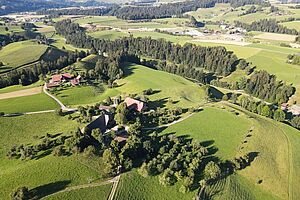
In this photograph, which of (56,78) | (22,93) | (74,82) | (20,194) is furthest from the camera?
(56,78)

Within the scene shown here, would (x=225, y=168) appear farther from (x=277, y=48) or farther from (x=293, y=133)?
(x=277, y=48)

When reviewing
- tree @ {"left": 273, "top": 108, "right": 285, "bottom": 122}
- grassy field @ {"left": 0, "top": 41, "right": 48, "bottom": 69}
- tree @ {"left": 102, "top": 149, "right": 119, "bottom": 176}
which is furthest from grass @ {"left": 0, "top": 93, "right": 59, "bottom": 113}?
tree @ {"left": 273, "top": 108, "right": 285, "bottom": 122}

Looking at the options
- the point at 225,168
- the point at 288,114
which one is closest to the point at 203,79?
the point at 288,114

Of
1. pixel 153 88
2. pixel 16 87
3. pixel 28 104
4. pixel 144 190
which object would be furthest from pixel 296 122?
pixel 16 87

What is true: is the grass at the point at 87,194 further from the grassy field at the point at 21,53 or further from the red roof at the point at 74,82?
the grassy field at the point at 21,53

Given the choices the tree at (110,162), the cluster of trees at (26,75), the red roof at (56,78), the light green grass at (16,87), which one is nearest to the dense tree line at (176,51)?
the cluster of trees at (26,75)

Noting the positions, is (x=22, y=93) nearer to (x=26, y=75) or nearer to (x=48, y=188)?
(x=26, y=75)

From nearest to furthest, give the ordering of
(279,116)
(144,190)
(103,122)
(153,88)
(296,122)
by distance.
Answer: (144,190), (103,122), (296,122), (279,116), (153,88)
